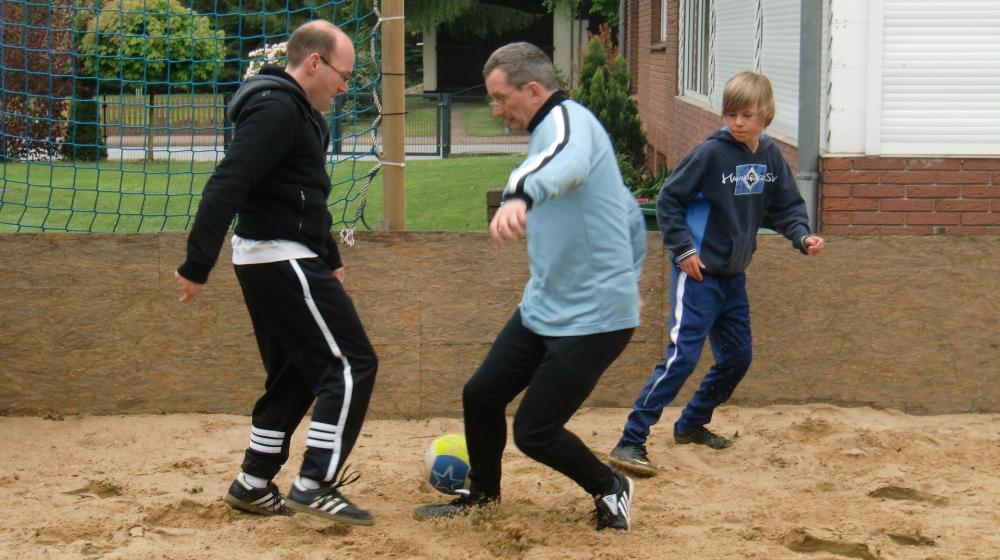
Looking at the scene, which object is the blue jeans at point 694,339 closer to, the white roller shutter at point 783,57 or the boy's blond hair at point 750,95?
the boy's blond hair at point 750,95

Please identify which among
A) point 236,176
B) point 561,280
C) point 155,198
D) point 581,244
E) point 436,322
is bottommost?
point 155,198

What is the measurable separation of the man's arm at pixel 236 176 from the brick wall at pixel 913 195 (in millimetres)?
3759

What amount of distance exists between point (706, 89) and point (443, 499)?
34.8ft

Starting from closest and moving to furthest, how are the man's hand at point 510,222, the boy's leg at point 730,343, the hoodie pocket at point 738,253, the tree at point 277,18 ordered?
the man's hand at point 510,222 < the hoodie pocket at point 738,253 < the boy's leg at point 730,343 < the tree at point 277,18

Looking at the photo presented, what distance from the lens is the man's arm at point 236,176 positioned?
4.48 m

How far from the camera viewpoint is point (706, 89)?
15039 mm

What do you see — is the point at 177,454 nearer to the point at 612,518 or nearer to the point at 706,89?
the point at 612,518

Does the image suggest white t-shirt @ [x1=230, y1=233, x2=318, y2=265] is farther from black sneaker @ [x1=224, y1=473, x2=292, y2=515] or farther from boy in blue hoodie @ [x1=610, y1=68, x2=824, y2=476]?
boy in blue hoodie @ [x1=610, y1=68, x2=824, y2=476]

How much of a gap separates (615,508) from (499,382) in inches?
25.9

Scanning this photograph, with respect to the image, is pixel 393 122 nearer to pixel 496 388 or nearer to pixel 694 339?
pixel 694 339

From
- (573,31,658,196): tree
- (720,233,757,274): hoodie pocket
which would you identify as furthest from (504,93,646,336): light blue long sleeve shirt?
(573,31,658,196): tree

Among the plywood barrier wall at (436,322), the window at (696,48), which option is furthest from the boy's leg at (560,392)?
the window at (696,48)

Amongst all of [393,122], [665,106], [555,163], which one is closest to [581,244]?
[555,163]

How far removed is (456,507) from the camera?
16.2ft
